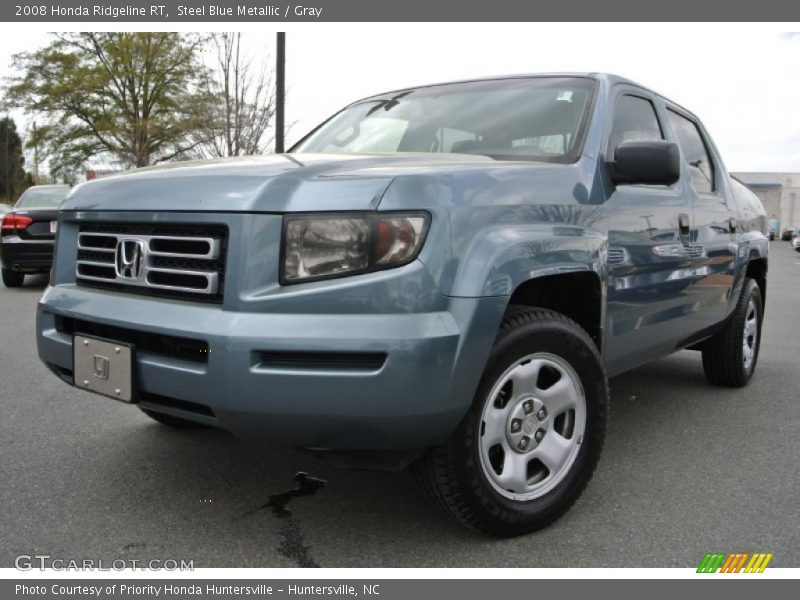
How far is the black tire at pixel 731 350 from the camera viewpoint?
15.4 feet

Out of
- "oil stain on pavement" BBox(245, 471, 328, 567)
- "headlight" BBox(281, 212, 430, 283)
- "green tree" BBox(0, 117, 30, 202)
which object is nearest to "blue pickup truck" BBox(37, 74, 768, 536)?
"headlight" BBox(281, 212, 430, 283)

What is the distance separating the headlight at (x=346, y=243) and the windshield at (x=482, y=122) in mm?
1010

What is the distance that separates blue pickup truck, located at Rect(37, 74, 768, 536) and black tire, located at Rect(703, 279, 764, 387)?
5.79ft

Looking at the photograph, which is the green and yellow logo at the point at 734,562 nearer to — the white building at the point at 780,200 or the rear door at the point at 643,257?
the rear door at the point at 643,257

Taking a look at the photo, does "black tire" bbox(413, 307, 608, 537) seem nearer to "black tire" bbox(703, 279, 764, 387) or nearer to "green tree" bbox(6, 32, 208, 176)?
"black tire" bbox(703, 279, 764, 387)

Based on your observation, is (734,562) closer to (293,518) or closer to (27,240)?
(293,518)

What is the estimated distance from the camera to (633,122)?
11.7 feet

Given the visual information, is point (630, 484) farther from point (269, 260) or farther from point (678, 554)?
point (269, 260)

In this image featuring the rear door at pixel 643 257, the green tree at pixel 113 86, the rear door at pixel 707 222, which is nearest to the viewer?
the rear door at pixel 643 257

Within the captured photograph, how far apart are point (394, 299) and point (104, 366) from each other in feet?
3.47

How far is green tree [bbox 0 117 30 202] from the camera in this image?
1964 inches

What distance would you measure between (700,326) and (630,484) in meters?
1.36

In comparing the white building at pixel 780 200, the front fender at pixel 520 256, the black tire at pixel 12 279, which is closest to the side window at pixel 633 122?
the front fender at pixel 520 256

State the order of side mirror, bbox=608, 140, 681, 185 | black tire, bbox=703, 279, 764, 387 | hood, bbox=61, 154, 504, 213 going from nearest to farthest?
hood, bbox=61, 154, 504, 213 < side mirror, bbox=608, 140, 681, 185 < black tire, bbox=703, 279, 764, 387
